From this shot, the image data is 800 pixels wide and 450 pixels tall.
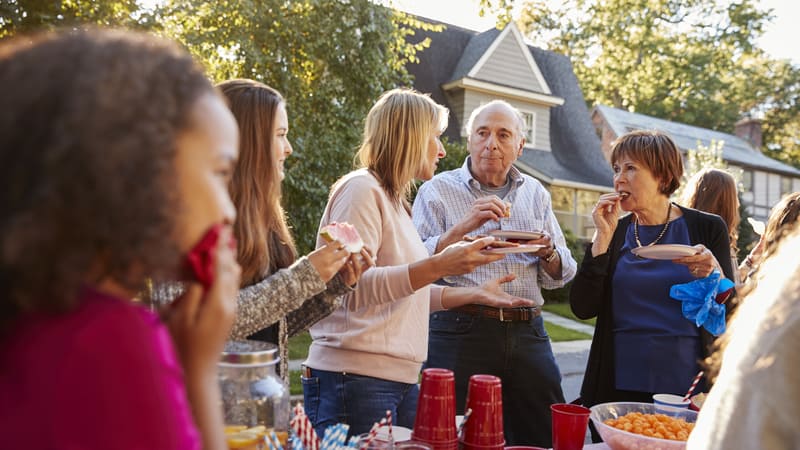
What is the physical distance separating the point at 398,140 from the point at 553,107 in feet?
72.5

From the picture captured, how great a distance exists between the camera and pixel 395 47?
1112cm

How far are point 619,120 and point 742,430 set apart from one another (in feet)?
103

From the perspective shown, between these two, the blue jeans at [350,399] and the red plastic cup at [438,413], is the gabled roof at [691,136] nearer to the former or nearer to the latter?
the blue jeans at [350,399]

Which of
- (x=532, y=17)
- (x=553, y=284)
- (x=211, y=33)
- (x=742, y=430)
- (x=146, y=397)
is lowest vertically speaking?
(x=553, y=284)

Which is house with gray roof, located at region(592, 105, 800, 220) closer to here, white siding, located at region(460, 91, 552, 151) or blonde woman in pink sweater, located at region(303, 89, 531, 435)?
white siding, located at region(460, 91, 552, 151)

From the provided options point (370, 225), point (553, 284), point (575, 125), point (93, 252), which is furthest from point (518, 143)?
point (575, 125)

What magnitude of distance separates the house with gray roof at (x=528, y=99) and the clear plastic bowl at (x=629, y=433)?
16.3 metres

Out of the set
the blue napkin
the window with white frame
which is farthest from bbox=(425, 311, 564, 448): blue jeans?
the window with white frame

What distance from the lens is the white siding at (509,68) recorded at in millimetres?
20891

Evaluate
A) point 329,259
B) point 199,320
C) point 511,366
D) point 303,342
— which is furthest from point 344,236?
point 303,342

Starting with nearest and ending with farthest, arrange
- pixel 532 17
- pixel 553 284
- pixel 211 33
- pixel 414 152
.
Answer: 1. pixel 414 152
2. pixel 553 284
3. pixel 211 33
4. pixel 532 17

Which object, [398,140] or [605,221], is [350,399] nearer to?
[398,140]

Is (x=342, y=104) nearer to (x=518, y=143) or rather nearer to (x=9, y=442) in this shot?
(x=518, y=143)

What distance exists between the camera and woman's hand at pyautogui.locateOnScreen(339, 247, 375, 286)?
7.45 feet
